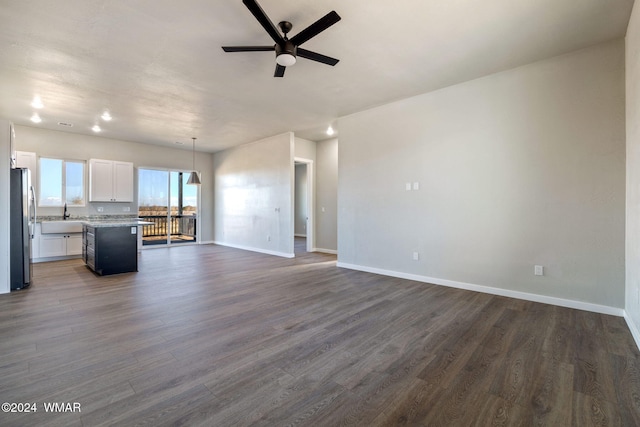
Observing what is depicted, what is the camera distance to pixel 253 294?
3.90 meters

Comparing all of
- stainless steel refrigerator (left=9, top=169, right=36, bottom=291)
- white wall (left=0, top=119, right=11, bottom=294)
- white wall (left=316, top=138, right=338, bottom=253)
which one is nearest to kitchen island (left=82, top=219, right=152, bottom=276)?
stainless steel refrigerator (left=9, top=169, right=36, bottom=291)

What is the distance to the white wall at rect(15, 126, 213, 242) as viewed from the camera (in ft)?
21.4

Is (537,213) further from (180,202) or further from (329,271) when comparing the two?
(180,202)

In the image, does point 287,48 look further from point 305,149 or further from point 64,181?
point 64,181

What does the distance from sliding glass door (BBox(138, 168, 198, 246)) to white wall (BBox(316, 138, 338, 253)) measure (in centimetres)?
415

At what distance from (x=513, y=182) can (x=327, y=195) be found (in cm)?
460

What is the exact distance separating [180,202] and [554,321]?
30.6 feet

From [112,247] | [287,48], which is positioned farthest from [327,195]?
[287,48]

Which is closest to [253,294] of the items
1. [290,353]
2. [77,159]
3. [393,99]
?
[290,353]

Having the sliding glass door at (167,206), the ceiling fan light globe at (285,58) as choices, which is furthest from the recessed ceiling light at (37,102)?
the ceiling fan light globe at (285,58)

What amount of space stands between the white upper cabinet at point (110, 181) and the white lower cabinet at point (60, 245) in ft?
3.44

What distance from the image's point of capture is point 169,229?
8.49 m

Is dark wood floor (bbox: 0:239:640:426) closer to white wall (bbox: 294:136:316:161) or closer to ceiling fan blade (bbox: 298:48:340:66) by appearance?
ceiling fan blade (bbox: 298:48:340:66)

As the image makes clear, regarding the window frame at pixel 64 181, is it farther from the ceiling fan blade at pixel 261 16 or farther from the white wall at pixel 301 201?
the ceiling fan blade at pixel 261 16
